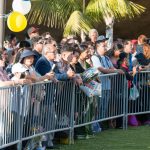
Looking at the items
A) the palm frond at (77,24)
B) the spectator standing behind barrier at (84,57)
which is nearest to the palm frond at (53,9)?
the palm frond at (77,24)

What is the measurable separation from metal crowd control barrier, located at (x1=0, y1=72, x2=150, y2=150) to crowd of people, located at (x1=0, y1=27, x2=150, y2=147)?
0.43 feet

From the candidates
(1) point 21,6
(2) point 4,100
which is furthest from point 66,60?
(2) point 4,100

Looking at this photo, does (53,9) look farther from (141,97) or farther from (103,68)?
(103,68)

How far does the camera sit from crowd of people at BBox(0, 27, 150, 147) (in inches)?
437

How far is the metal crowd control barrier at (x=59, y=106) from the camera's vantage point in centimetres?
1070

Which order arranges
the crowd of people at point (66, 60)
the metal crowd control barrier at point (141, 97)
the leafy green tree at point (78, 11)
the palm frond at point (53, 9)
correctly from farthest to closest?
1. the palm frond at point (53, 9)
2. the leafy green tree at point (78, 11)
3. the metal crowd control barrier at point (141, 97)
4. the crowd of people at point (66, 60)

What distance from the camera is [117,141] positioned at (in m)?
13.3

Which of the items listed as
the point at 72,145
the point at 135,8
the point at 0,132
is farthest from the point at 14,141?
the point at 135,8

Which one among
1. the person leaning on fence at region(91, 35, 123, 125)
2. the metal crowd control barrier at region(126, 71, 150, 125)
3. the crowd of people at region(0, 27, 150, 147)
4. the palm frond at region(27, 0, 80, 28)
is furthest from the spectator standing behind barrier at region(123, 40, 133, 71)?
the palm frond at region(27, 0, 80, 28)

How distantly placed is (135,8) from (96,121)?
21.7ft

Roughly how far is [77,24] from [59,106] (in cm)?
689

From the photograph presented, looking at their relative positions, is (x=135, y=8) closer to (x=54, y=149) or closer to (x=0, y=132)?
(x=54, y=149)

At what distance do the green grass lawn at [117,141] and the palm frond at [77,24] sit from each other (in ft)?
15.6

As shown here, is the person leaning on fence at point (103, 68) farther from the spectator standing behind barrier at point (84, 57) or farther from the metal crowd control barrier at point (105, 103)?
the spectator standing behind barrier at point (84, 57)
